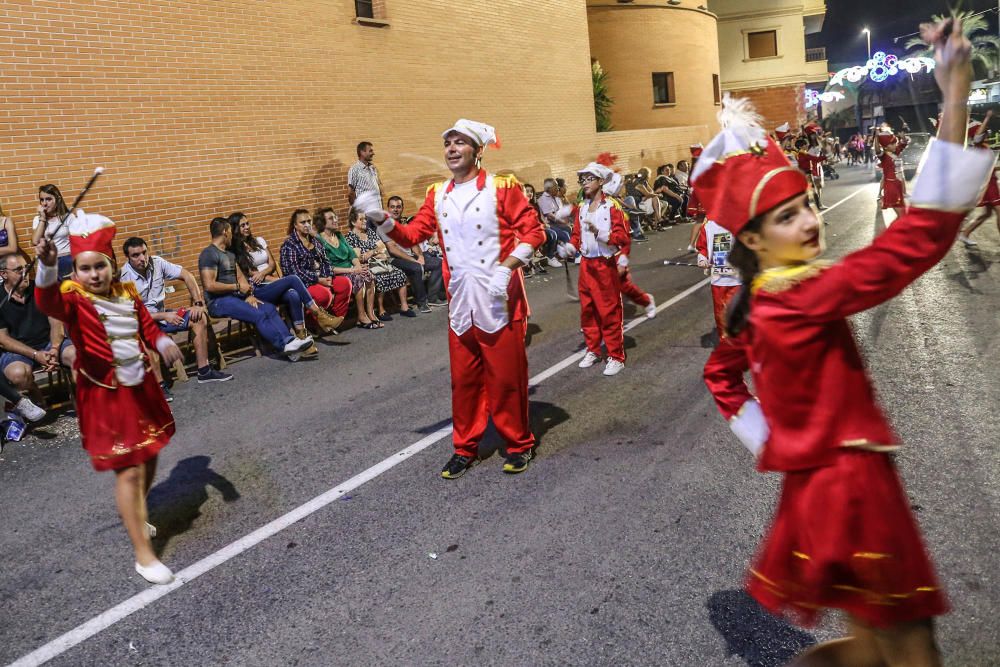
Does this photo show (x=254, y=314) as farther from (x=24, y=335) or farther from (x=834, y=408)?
(x=834, y=408)

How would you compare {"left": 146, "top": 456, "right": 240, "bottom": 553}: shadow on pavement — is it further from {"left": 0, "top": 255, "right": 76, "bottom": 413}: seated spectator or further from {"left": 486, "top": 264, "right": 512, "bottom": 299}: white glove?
{"left": 0, "top": 255, "right": 76, "bottom": 413}: seated spectator

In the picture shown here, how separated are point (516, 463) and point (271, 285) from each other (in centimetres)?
594

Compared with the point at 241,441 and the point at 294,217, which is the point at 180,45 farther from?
the point at 241,441

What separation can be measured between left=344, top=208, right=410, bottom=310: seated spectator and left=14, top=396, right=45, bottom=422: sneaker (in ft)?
17.1

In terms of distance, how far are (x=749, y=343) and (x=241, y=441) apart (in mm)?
5213

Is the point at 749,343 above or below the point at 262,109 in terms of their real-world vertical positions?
below

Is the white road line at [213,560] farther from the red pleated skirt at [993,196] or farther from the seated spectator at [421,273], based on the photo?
the red pleated skirt at [993,196]

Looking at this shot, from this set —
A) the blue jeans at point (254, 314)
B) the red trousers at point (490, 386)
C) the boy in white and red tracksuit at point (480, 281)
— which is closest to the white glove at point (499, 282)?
the boy in white and red tracksuit at point (480, 281)

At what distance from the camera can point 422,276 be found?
42.4 feet

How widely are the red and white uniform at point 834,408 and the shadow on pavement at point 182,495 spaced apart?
3784 mm

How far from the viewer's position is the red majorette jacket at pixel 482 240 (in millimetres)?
5566

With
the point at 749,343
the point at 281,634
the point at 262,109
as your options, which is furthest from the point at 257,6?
the point at 749,343

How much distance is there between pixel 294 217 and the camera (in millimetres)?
11523

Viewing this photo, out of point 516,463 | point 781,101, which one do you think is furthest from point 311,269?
point 781,101
